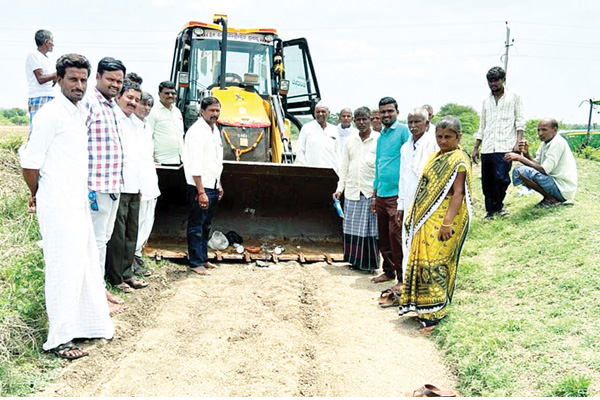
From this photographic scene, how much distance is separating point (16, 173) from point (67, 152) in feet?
14.1

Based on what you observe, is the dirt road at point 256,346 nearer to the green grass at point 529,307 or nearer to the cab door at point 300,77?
the green grass at point 529,307

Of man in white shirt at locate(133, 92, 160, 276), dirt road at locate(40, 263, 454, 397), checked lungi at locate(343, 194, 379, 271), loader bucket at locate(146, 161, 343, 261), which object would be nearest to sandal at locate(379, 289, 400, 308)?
dirt road at locate(40, 263, 454, 397)

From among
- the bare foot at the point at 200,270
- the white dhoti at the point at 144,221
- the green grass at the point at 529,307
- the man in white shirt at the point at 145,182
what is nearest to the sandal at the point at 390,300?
the green grass at the point at 529,307

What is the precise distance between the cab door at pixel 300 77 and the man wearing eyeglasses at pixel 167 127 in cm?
248

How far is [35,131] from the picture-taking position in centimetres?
391

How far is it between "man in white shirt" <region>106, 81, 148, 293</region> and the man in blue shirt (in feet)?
7.99

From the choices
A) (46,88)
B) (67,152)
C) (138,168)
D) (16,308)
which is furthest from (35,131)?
(46,88)

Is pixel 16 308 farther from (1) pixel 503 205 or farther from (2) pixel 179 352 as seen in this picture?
(1) pixel 503 205

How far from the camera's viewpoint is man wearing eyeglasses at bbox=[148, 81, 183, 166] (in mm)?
6949

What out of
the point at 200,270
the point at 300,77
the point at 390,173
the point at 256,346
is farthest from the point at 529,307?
the point at 300,77

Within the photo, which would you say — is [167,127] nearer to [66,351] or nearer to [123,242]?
[123,242]

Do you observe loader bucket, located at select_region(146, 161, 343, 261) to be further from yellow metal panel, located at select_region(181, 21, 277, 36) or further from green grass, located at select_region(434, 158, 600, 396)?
yellow metal panel, located at select_region(181, 21, 277, 36)

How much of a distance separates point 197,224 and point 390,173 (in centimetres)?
219

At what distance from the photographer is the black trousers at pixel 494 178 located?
7520 mm
